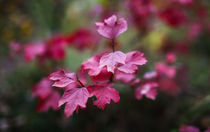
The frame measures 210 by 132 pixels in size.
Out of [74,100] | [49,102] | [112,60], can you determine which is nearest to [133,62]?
[112,60]

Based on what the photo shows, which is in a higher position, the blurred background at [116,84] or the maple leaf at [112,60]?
the blurred background at [116,84]

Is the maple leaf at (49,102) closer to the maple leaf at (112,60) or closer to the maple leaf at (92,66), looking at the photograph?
the maple leaf at (92,66)

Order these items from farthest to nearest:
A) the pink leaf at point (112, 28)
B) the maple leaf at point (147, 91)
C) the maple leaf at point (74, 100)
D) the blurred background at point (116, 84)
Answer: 1. the blurred background at point (116, 84)
2. the maple leaf at point (147, 91)
3. the pink leaf at point (112, 28)
4. the maple leaf at point (74, 100)

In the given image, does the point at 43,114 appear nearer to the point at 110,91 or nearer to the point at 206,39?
the point at 110,91

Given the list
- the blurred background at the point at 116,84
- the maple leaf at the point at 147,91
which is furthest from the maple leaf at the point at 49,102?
the maple leaf at the point at 147,91

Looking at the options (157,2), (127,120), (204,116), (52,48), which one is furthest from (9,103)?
(157,2)

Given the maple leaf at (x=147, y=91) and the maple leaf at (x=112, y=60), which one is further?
the maple leaf at (x=147, y=91)

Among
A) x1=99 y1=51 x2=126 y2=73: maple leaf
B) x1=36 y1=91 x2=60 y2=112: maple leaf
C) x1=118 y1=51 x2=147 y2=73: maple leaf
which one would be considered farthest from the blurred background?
x1=99 y1=51 x2=126 y2=73: maple leaf
